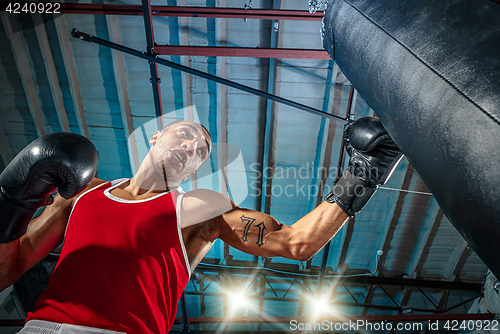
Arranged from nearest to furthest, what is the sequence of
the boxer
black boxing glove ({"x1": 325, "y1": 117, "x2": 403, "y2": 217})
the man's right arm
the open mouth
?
1. the boxer
2. the man's right arm
3. black boxing glove ({"x1": 325, "y1": 117, "x2": 403, "y2": 217})
4. the open mouth

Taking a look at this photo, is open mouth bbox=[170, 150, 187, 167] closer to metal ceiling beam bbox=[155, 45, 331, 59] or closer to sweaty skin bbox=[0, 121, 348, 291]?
sweaty skin bbox=[0, 121, 348, 291]

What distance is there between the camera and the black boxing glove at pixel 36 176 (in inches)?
62.0

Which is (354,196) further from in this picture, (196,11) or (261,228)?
(196,11)

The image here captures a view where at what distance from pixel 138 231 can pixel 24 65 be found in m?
5.12

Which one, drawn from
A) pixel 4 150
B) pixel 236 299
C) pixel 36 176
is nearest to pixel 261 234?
pixel 36 176

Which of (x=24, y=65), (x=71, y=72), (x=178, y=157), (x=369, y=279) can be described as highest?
(x=71, y=72)

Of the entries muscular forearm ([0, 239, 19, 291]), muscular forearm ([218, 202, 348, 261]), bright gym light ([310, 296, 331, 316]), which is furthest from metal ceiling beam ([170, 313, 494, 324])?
muscular forearm ([0, 239, 19, 291])

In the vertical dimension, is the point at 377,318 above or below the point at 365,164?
below

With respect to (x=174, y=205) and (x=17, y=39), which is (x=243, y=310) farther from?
(x=17, y=39)

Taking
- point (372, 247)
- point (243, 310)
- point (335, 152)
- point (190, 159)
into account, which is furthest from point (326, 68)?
point (243, 310)

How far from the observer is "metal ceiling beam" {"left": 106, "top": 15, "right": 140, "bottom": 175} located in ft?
14.4

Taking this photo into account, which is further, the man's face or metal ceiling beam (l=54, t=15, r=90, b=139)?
metal ceiling beam (l=54, t=15, r=90, b=139)

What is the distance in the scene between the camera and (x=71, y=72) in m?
4.76

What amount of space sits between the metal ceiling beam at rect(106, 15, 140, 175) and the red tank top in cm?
371
